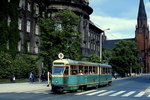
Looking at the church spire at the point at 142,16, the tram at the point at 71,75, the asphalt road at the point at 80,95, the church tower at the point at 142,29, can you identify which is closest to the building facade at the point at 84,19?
the tram at the point at 71,75

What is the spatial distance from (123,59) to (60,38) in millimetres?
58344

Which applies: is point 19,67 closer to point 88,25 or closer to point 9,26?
point 9,26

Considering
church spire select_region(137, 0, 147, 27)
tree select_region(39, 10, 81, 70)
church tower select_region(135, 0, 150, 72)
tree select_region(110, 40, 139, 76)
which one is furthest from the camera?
church tower select_region(135, 0, 150, 72)

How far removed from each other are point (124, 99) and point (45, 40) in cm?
2008

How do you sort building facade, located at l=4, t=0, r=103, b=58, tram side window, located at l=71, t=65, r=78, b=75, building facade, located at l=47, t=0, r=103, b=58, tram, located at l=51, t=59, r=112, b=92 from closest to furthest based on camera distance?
tram, located at l=51, t=59, r=112, b=92
tram side window, located at l=71, t=65, r=78, b=75
building facade, located at l=4, t=0, r=103, b=58
building facade, located at l=47, t=0, r=103, b=58

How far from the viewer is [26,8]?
176 feet

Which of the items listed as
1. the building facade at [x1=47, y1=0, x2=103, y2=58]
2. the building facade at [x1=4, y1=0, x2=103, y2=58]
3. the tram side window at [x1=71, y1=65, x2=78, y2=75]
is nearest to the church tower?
the building facade at [x1=47, y1=0, x2=103, y2=58]

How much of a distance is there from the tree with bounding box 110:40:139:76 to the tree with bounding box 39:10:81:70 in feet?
179

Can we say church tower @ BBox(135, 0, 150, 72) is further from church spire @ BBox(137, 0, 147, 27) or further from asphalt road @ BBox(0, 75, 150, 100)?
asphalt road @ BBox(0, 75, 150, 100)

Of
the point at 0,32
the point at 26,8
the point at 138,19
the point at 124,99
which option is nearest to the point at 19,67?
the point at 0,32

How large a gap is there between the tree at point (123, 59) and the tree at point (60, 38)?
5449 centimetres

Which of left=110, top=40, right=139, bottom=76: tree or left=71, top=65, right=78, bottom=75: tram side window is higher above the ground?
left=110, top=40, right=139, bottom=76: tree

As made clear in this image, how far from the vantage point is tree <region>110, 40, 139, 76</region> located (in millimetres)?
92238

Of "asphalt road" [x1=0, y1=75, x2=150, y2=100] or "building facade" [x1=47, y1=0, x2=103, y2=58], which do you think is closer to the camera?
"asphalt road" [x1=0, y1=75, x2=150, y2=100]
